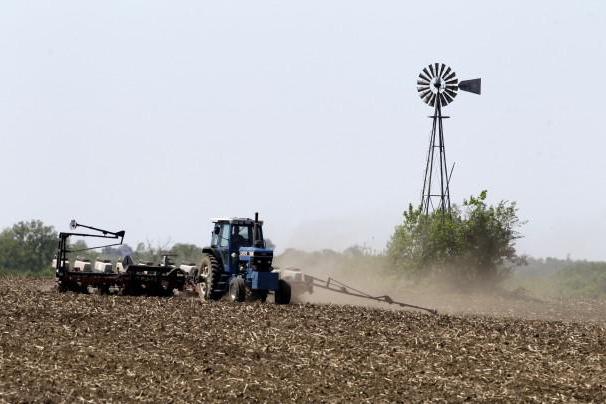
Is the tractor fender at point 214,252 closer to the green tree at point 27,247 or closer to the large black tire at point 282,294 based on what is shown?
the large black tire at point 282,294

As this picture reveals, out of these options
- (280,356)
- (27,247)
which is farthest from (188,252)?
(280,356)

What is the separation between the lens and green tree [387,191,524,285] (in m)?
56.2

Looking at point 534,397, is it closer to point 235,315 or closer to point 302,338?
point 302,338

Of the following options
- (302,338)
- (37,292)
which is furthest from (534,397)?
(37,292)

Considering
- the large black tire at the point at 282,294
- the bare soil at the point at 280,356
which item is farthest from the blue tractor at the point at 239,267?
the bare soil at the point at 280,356

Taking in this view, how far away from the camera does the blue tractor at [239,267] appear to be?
3131 centimetres

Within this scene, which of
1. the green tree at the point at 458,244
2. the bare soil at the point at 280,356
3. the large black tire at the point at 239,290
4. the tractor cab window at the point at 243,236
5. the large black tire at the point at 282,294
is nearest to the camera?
the bare soil at the point at 280,356

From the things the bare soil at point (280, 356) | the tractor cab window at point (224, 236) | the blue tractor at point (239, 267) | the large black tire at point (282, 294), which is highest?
the tractor cab window at point (224, 236)

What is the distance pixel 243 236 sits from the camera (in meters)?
33.1

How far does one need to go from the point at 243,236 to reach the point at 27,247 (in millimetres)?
62070

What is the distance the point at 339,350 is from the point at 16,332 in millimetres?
7444

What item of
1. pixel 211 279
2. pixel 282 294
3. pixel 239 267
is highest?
pixel 239 267

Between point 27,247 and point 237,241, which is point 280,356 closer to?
point 237,241

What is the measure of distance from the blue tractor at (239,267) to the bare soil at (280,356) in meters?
2.34
